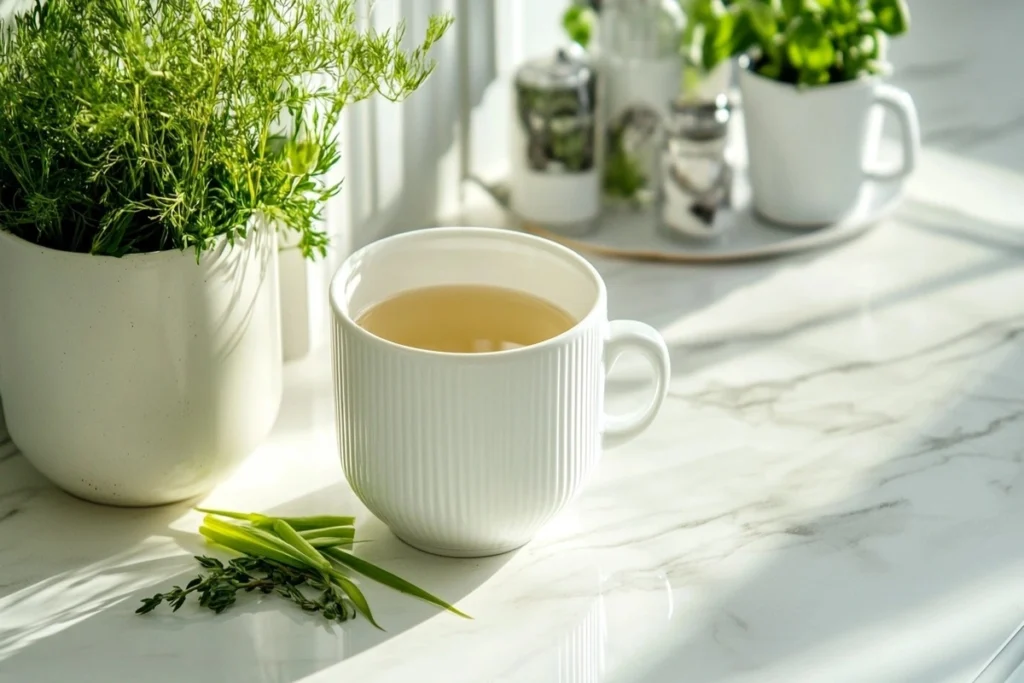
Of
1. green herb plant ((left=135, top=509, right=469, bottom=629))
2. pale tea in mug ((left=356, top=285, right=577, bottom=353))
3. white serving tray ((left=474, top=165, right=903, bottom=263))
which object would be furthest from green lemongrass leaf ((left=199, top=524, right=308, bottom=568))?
white serving tray ((left=474, top=165, right=903, bottom=263))

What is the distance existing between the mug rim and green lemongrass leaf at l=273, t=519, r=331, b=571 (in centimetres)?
11

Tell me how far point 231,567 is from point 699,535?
0.25 m

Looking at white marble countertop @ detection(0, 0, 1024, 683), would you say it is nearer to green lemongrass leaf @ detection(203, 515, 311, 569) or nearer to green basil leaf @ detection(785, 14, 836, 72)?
green lemongrass leaf @ detection(203, 515, 311, 569)

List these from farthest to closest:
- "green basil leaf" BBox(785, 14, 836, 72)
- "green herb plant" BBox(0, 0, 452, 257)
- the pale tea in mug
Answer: "green basil leaf" BBox(785, 14, 836, 72)
the pale tea in mug
"green herb plant" BBox(0, 0, 452, 257)

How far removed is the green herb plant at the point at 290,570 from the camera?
0.69 meters

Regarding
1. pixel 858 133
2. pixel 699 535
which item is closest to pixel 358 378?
pixel 699 535

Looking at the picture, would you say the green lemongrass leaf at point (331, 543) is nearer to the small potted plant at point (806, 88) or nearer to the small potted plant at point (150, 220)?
the small potted plant at point (150, 220)

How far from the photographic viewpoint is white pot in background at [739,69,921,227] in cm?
103

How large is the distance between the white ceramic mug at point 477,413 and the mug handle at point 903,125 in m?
0.44

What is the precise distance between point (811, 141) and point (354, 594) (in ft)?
1.77

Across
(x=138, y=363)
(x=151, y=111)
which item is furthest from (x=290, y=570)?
(x=151, y=111)

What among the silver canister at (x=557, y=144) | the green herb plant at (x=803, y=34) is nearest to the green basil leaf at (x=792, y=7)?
the green herb plant at (x=803, y=34)

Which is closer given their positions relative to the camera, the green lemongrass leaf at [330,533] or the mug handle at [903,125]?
the green lemongrass leaf at [330,533]

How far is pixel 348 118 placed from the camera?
93 centimetres
